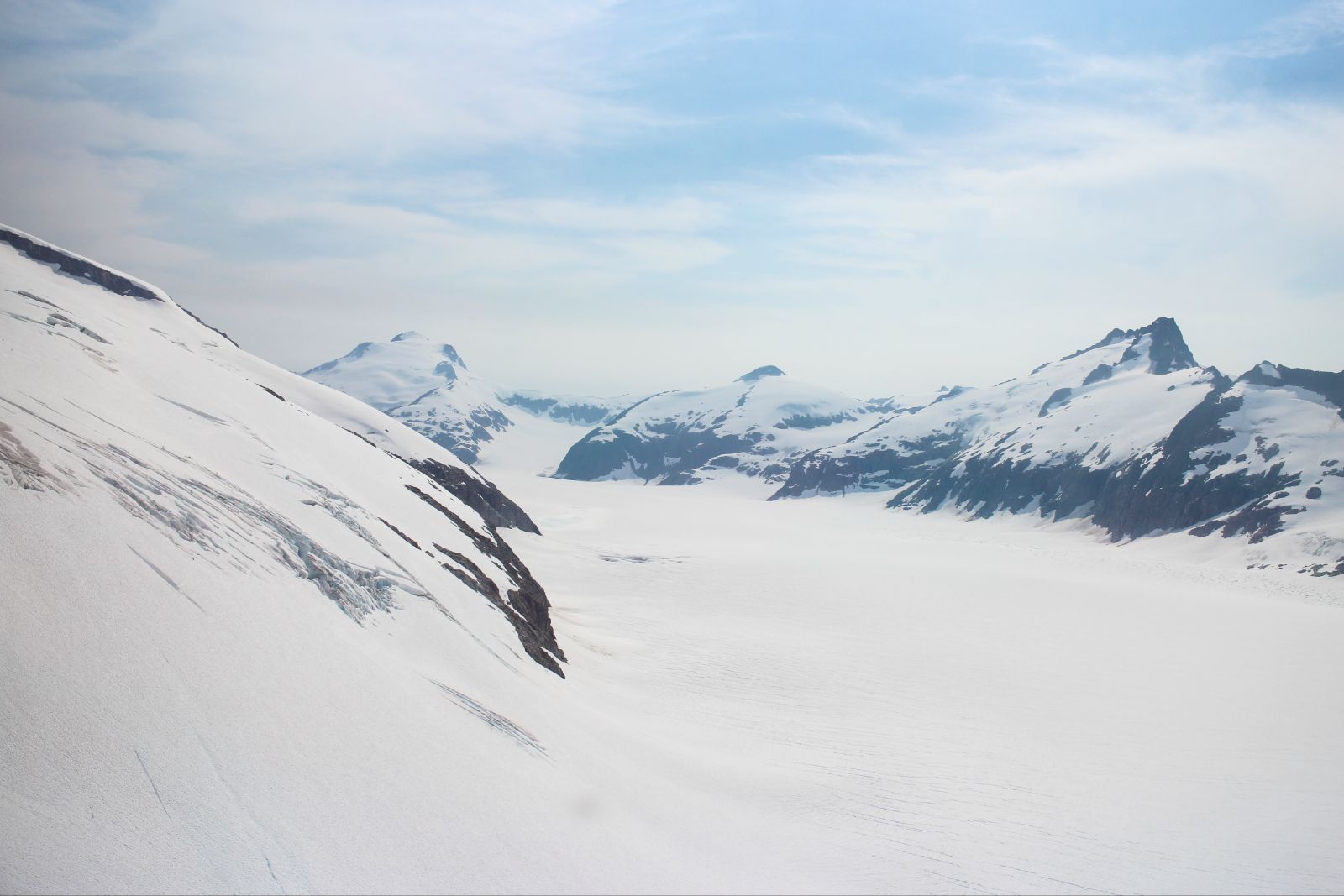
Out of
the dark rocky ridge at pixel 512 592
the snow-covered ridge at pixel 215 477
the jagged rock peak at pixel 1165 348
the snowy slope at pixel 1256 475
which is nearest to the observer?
the snow-covered ridge at pixel 215 477

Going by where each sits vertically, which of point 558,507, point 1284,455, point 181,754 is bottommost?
point 558,507

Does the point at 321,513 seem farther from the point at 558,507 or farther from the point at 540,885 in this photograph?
the point at 558,507

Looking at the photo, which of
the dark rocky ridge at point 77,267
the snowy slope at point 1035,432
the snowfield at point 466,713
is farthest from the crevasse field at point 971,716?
the snowy slope at point 1035,432

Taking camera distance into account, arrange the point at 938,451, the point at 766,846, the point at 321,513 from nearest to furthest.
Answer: the point at 766,846
the point at 321,513
the point at 938,451

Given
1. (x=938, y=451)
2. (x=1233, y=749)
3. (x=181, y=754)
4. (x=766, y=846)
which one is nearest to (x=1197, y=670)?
(x=1233, y=749)

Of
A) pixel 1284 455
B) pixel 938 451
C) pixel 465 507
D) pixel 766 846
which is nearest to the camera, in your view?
pixel 766 846

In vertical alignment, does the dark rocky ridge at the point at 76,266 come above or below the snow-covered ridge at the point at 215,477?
above

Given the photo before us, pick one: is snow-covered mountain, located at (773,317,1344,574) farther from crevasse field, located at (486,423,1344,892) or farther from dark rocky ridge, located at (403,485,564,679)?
dark rocky ridge, located at (403,485,564,679)

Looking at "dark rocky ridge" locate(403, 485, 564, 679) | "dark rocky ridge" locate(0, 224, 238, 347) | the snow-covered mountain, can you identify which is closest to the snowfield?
"dark rocky ridge" locate(403, 485, 564, 679)

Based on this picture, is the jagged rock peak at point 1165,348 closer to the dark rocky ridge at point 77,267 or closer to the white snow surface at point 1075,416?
the white snow surface at point 1075,416
